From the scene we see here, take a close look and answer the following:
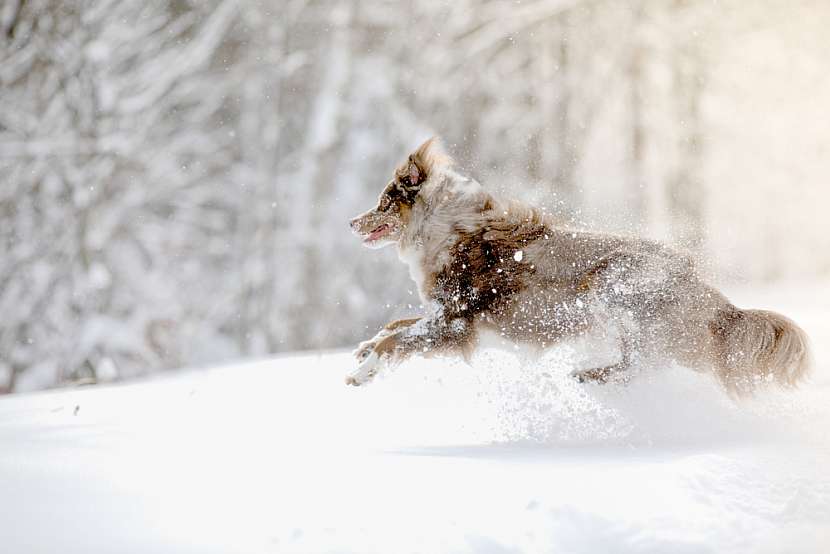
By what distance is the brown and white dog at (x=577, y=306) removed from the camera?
14.1 feet

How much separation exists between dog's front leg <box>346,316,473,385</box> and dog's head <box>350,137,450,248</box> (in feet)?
2.44

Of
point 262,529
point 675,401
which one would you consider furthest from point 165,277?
point 262,529

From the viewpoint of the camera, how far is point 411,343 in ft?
14.5

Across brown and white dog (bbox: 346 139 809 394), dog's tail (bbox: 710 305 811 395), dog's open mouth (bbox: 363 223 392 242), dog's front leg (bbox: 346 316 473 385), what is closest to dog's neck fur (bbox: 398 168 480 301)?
brown and white dog (bbox: 346 139 809 394)

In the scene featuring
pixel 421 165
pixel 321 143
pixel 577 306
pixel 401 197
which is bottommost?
pixel 577 306

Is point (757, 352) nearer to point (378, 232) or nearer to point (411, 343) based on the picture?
point (411, 343)

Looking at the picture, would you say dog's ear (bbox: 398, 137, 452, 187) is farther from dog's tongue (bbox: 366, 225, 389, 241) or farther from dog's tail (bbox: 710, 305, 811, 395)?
dog's tail (bbox: 710, 305, 811, 395)

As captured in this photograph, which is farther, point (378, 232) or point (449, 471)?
point (378, 232)

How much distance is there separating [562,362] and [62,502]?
279 centimetres

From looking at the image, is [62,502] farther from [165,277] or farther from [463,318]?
[165,277]

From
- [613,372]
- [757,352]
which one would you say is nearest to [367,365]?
[613,372]

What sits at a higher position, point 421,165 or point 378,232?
point 421,165

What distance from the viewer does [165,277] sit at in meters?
14.5

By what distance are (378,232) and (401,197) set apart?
0.88ft
